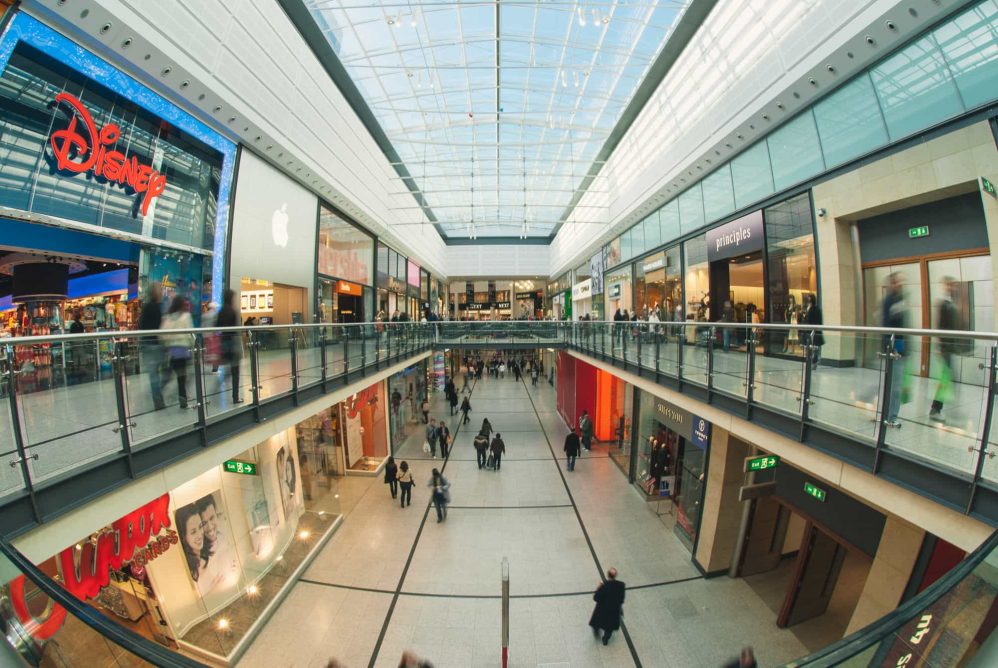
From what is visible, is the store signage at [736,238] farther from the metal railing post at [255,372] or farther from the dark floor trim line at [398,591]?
the metal railing post at [255,372]

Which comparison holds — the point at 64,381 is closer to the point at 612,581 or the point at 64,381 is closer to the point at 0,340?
the point at 0,340

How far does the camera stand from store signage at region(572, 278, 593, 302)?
85.6 feet

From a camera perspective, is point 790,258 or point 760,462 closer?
point 760,462

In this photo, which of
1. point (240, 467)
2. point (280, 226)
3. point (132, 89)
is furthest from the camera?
point (280, 226)

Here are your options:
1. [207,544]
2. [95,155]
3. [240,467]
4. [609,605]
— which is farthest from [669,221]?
[207,544]

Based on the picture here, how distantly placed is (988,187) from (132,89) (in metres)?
14.6

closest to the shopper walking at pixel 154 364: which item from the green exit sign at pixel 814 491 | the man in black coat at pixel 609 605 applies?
the man in black coat at pixel 609 605

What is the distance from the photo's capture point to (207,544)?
249 inches

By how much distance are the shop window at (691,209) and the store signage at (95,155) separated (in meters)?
15.1

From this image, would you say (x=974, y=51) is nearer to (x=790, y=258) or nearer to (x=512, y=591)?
(x=790, y=258)

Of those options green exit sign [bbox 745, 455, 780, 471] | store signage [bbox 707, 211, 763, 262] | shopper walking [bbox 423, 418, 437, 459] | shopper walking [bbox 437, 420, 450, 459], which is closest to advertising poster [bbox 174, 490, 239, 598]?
shopper walking [bbox 423, 418, 437, 459]

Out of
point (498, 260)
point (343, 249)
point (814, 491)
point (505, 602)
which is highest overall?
→ point (498, 260)

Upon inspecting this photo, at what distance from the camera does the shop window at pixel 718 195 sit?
1171 cm

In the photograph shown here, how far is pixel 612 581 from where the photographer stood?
578 centimetres
